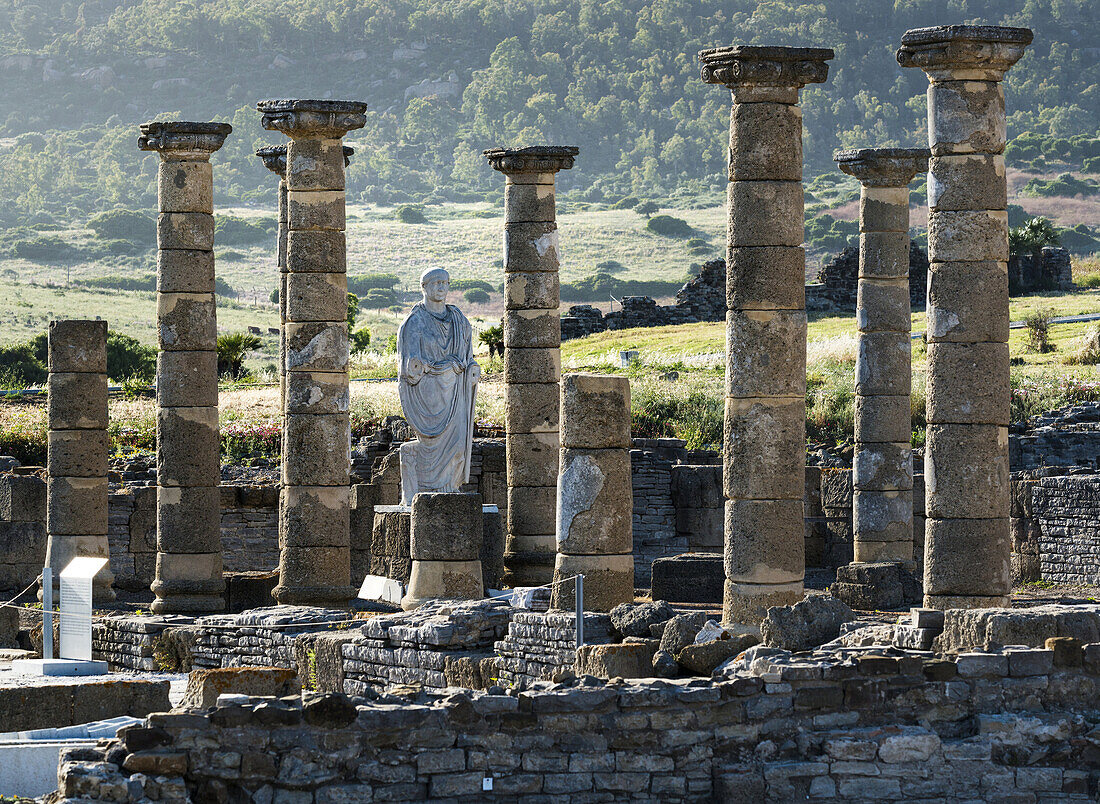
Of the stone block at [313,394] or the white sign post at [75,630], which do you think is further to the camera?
the stone block at [313,394]

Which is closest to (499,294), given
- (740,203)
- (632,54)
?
(632,54)

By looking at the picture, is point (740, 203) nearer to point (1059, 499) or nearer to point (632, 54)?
point (1059, 499)

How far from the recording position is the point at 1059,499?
2305cm

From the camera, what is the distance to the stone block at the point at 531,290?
21922mm

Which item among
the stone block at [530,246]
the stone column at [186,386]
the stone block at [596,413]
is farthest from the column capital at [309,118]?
the stone block at [596,413]

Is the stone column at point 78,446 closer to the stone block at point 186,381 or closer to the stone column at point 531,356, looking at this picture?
the stone block at point 186,381

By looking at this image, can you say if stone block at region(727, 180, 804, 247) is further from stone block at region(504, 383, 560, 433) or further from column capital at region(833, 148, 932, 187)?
stone block at region(504, 383, 560, 433)

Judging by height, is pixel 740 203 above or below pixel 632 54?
below

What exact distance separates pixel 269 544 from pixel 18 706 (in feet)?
35.3

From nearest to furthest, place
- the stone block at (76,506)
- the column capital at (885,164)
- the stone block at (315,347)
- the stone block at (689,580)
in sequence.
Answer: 1. the stone block at (689,580)
2. the stone block at (315,347)
3. the column capital at (885,164)
4. the stone block at (76,506)

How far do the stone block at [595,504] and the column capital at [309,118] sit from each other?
504 centimetres

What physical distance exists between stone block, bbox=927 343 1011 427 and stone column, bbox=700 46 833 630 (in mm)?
1229

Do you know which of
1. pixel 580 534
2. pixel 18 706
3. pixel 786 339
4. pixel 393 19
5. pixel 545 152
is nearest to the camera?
pixel 18 706

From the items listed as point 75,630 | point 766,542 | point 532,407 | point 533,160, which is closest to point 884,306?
point 532,407
